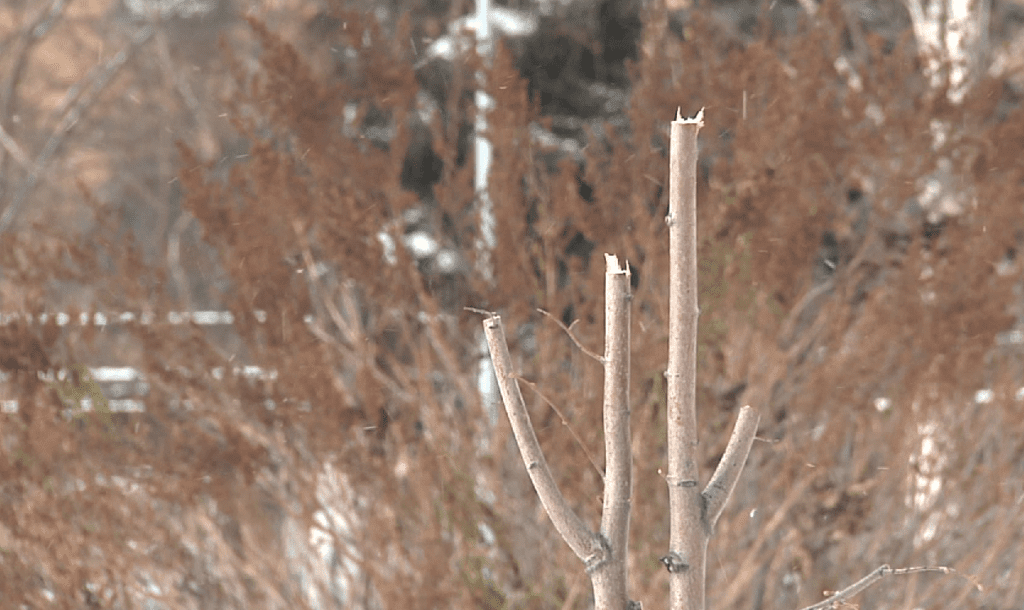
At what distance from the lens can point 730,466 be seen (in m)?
1.12

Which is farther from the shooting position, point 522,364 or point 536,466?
point 522,364

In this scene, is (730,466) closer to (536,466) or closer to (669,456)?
(669,456)

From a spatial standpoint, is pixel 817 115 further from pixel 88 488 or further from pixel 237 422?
pixel 88 488

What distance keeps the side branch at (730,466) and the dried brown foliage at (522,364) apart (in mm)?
1395

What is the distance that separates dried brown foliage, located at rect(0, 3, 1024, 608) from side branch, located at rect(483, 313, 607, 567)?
4.47ft

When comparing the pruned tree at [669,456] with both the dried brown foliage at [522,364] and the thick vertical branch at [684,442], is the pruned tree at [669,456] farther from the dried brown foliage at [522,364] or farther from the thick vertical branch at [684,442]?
the dried brown foliage at [522,364]

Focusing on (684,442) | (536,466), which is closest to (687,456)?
(684,442)

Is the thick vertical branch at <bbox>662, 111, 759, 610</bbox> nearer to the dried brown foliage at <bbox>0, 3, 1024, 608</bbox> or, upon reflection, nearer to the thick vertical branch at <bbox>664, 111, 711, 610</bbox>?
the thick vertical branch at <bbox>664, 111, 711, 610</bbox>

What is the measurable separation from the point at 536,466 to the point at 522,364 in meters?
2.03

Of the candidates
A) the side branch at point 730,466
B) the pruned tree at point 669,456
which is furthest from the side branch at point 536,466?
the side branch at point 730,466

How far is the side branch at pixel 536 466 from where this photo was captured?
111cm

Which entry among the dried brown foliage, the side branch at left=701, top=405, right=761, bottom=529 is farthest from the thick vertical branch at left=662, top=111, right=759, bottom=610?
the dried brown foliage

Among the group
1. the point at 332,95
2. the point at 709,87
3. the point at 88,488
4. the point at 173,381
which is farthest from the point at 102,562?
the point at 709,87

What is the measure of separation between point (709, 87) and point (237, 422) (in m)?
1.40
